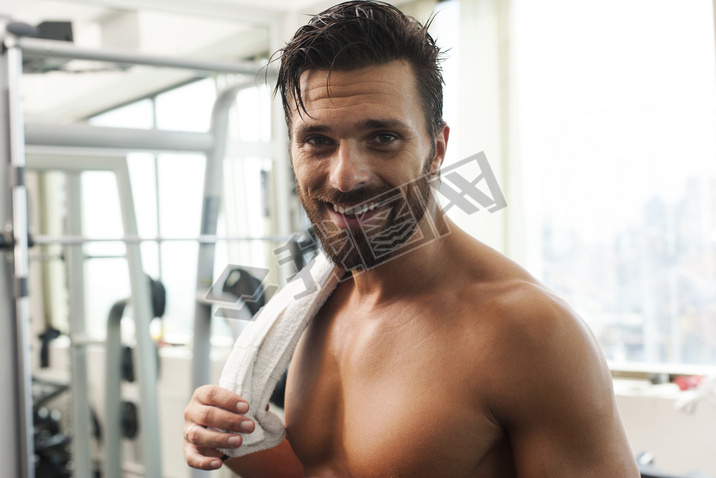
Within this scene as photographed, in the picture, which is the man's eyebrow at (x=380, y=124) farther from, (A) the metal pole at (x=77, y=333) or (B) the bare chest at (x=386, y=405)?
(A) the metal pole at (x=77, y=333)

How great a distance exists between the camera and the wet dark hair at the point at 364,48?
0.89 m

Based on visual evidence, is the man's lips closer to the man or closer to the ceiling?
the man

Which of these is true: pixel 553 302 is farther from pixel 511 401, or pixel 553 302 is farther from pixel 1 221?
pixel 1 221

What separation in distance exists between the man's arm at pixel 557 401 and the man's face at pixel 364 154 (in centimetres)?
24

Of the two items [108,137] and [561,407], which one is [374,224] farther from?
[108,137]

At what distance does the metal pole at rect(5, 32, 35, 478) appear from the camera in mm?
1453

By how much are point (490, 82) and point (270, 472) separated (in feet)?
5.74

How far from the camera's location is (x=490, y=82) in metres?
2.40

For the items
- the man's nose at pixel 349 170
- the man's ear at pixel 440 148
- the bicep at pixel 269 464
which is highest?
the man's ear at pixel 440 148

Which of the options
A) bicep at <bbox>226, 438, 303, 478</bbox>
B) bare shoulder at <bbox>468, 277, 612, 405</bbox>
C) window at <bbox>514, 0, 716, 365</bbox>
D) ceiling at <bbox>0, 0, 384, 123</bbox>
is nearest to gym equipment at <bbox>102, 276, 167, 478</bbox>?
ceiling at <bbox>0, 0, 384, 123</bbox>

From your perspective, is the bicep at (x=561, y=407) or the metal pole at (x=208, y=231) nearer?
the bicep at (x=561, y=407)

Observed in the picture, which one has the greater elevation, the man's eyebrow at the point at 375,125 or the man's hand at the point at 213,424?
the man's eyebrow at the point at 375,125

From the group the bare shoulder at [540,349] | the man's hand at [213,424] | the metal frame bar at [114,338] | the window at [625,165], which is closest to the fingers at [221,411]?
the man's hand at [213,424]

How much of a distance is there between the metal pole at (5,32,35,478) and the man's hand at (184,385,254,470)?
702 mm
